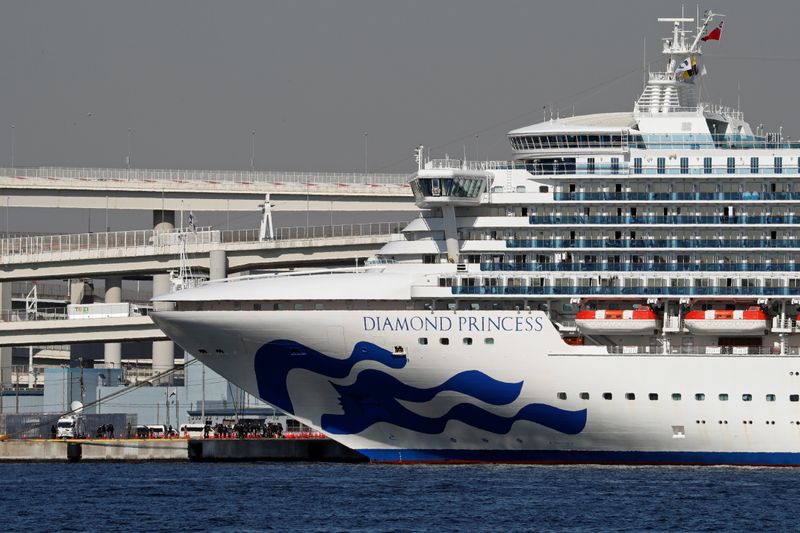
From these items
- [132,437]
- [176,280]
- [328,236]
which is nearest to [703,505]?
[176,280]

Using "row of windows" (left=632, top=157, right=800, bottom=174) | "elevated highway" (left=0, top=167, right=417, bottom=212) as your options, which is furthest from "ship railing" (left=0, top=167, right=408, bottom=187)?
"row of windows" (left=632, top=157, right=800, bottom=174)

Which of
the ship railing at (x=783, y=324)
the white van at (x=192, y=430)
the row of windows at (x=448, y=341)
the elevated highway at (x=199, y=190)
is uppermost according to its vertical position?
the elevated highway at (x=199, y=190)

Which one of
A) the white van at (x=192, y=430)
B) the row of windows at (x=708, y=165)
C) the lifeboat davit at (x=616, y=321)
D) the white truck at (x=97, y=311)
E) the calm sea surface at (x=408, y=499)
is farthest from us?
the white truck at (x=97, y=311)

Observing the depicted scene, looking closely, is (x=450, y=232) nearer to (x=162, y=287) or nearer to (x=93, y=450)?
(x=93, y=450)

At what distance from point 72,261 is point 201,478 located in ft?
74.5

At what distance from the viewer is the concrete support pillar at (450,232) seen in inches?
1921

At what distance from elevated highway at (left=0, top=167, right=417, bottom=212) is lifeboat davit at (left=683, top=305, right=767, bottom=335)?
25271mm

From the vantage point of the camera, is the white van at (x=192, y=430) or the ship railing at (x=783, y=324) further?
the white van at (x=192, y=430)

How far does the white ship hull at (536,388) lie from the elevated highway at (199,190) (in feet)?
74.8

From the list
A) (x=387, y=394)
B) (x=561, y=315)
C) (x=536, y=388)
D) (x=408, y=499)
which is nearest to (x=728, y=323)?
(x=561, y=315)

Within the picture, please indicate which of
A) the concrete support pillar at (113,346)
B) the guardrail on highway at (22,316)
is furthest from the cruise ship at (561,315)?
the concrete support pillar at (113,346)

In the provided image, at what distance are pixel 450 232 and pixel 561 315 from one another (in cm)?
376

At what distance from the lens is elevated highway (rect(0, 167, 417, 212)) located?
70.3 meters

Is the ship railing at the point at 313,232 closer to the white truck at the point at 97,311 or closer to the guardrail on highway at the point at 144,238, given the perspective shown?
the guardrail on highway at the point at 144,238
